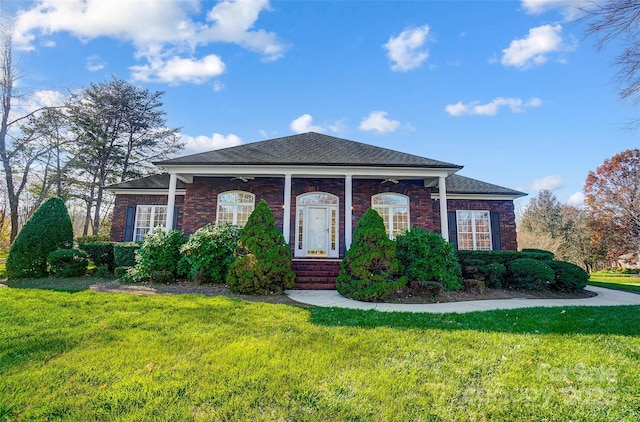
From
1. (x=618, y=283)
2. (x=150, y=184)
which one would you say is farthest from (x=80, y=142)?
(x=618, y=283)

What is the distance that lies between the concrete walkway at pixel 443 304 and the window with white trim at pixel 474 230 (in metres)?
5.49

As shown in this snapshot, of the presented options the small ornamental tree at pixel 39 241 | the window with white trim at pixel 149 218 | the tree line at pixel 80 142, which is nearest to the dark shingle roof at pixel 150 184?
the window with white trim at pixel 149 218

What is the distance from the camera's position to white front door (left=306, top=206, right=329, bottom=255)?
1173cm

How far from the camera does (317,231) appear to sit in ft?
38.8

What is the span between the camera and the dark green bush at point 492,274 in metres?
8.52

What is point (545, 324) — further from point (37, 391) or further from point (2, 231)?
point (2, 231)

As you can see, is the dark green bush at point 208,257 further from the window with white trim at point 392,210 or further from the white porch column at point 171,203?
the window with white trim at point 392,210

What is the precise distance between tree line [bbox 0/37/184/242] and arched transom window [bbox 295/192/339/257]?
15.5 meters

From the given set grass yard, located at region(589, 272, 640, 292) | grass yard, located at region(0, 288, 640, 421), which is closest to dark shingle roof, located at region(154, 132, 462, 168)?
grass yard, located at region(0, 288, 640, 421)

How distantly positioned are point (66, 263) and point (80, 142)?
14529 millimetres

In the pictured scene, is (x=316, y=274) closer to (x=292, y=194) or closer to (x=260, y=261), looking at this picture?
(x=260, y=261)

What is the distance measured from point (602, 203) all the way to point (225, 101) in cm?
2720

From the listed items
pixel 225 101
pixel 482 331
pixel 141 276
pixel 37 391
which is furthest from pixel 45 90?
pixel 482 331

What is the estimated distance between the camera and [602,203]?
869 inches
